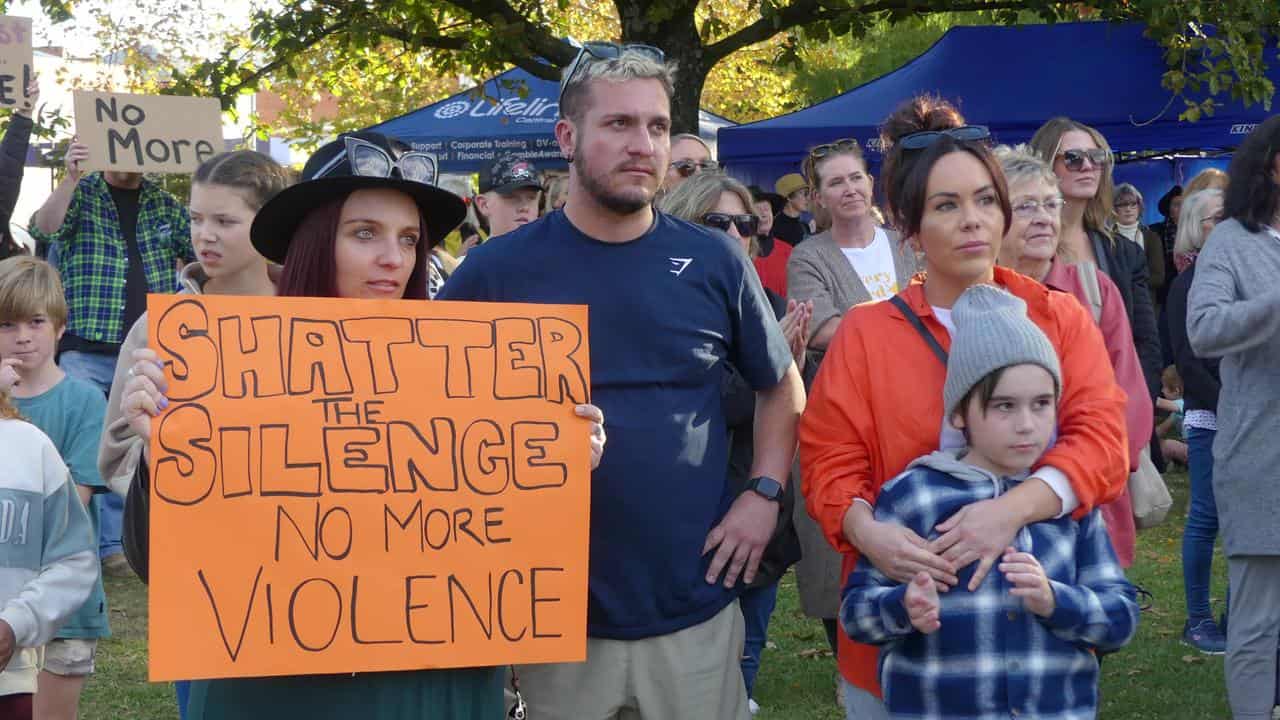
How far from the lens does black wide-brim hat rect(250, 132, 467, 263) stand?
2.86 meters

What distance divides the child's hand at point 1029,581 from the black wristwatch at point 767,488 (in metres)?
0.56

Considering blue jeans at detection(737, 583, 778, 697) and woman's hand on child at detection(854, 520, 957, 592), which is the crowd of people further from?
blue jeans at detection(737, 583, 778, 697)

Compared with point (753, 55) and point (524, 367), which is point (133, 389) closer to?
point (524, 367)

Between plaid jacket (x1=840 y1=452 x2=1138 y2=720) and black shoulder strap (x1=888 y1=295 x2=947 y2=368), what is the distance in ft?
0.85

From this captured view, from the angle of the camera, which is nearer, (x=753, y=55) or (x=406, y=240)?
(x=406, y=240)

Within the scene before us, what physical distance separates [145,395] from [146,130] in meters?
5.64

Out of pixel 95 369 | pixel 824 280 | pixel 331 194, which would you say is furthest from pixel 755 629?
pixel 95 369

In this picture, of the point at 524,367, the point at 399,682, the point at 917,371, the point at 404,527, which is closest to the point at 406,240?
the point at 524,367

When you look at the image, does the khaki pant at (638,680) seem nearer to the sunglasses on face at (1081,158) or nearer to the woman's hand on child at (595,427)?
the woman's hand on child at (595,427)

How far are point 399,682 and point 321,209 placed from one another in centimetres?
99

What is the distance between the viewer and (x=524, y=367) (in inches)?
114

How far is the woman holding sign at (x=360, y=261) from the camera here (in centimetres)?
270

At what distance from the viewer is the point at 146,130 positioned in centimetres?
775

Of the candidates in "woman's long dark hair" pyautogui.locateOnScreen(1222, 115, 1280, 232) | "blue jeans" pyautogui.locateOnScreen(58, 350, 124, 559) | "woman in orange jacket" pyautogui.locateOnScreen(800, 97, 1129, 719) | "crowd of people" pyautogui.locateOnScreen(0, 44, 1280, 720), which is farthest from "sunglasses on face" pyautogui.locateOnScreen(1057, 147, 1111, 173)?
"blue jeans" pyautogui.locateOnScreen(58, 350, 124, 559)
